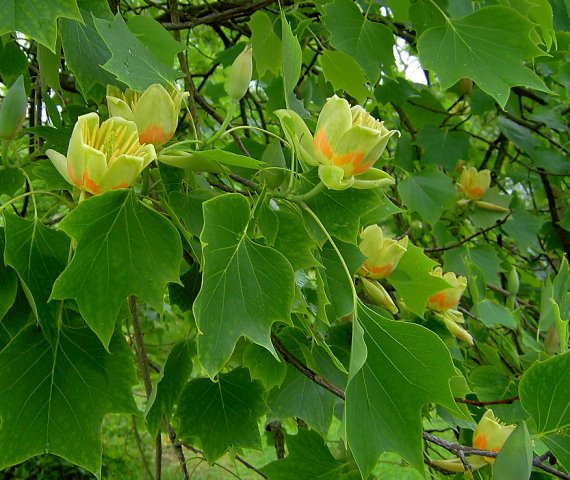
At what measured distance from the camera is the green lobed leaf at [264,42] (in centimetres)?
138

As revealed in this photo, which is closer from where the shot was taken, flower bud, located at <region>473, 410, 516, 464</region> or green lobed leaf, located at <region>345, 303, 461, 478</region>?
green lobed leaf, located at <region>345, 303, 461, 478</region>

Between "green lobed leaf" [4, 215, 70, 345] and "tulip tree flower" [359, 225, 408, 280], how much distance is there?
415mm

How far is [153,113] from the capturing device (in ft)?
2.32

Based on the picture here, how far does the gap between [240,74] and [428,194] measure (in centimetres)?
105

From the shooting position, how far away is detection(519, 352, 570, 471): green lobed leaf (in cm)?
83

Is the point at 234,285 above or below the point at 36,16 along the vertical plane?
below

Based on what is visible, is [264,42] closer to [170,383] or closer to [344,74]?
[344,74]

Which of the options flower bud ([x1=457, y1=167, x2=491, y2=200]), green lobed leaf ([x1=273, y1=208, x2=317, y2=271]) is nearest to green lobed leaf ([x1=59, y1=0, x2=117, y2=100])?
green lobed leaf ([x1=273, y1=208, x2=317, y2=271])

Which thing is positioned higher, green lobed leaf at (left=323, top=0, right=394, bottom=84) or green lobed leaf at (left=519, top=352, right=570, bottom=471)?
green lobed leaf at (left=323, top=0, right=394, bottom=84)

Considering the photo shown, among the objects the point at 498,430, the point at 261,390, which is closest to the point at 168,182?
the point at 261,390

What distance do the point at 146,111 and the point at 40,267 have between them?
0.71 feet

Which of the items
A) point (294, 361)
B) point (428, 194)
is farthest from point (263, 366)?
point (428, 194)

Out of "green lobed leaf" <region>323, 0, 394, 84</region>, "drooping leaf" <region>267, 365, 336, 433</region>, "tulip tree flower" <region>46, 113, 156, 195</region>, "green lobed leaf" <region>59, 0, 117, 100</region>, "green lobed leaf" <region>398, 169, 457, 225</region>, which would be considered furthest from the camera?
"green lobed leaf" <region>398, 169, 457, 225</region>

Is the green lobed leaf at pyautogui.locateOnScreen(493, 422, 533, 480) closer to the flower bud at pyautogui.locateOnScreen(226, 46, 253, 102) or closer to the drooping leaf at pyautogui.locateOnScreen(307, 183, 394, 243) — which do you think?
the drooping leaf at pyautogui.locateOnScreen(307, 183, 394, 243)
